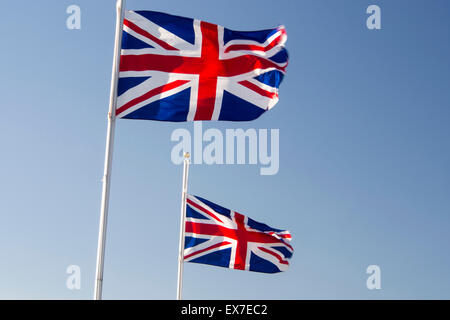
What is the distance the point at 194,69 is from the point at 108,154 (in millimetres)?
3327

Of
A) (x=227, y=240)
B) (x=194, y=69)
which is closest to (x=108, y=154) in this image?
(x=194, y=69)

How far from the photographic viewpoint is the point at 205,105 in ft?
48.6

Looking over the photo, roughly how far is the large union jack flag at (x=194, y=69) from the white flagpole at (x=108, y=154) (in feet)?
0.85

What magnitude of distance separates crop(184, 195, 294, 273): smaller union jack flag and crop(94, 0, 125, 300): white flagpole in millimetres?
11774

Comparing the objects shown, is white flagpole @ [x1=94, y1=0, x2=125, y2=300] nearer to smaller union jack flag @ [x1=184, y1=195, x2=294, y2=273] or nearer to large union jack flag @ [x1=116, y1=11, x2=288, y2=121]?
large union jack flag @ [x1=116, y1=11, x2=288, y2=121]

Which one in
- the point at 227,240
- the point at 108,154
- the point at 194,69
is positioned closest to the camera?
the point at 108,154

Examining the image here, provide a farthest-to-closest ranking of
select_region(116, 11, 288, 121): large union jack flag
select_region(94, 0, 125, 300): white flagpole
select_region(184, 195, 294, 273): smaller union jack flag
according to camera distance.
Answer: select_region(184, 195, 294, 273): smaller union jack flag → select_region(116, 11, 288, 121): large union jack flag → select_region(94, 0, 125, 300): white flagpole

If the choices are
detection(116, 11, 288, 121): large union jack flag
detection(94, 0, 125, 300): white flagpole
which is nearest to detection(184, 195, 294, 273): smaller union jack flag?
detection(116, 11, 288, 121): large union jack flag

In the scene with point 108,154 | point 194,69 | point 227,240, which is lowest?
point 227,240

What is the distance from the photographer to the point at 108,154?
1318 centimetres

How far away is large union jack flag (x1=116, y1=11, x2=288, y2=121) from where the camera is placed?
14.2 m

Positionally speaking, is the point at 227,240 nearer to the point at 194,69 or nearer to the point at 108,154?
the point at 194,69
